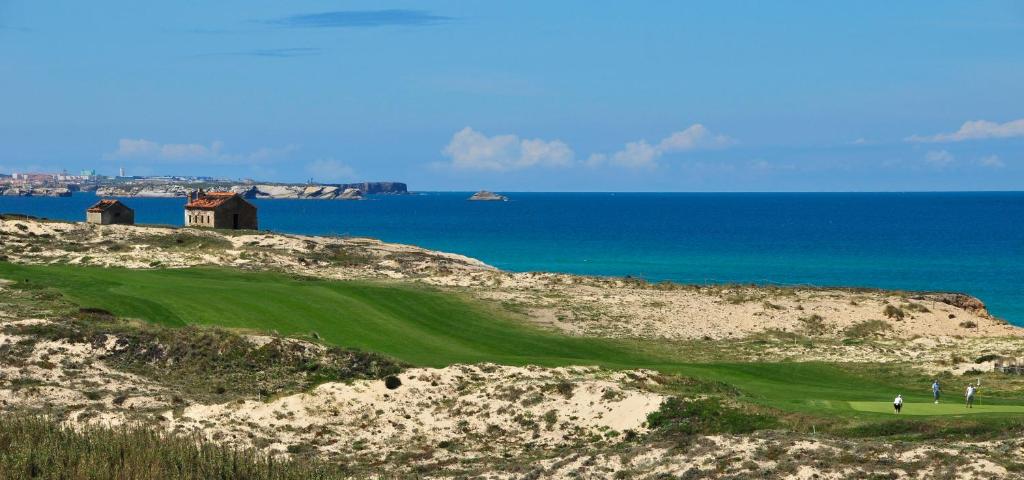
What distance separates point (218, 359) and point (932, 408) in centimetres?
2698

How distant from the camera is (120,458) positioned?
2956cm

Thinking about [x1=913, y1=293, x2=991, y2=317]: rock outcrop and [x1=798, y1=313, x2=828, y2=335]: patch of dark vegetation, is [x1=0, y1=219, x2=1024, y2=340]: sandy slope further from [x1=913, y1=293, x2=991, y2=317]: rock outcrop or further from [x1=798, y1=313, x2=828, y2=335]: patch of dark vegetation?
[x1=913, y1=293, x2=991, y2=317]: rock outcrop

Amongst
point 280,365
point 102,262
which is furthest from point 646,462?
point 102,262

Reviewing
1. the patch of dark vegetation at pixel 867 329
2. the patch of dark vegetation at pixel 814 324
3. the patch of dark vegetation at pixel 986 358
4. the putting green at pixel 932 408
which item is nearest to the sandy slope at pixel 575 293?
the patch of dark vegetation at pixel 814 324

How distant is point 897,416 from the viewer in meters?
37.4

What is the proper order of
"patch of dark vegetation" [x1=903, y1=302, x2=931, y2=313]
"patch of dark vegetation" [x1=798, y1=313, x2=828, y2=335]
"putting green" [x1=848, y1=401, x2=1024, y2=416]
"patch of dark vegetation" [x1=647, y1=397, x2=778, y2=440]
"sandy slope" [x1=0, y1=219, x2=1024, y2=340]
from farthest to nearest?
"patch of dark vegetation" [x1=903, y1=302, x2=931, y2=313] → "sandy slope" [x1=0, y1=219, x2=1024, y2=340] → "patch of dark vegetation" [x1=798, y1=313, x2=828, y2=335] → "putting green" [x1=848, y1=401, x2=1024, y2=416] → "patch of dark vegetation" [x1=647, y1=397, x2=778, y2=440]

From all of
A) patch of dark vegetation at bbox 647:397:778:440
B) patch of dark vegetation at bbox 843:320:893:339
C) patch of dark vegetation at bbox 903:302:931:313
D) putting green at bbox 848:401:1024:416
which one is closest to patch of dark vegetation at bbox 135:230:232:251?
patch of dark vegetation at bbox 843:320:893:339

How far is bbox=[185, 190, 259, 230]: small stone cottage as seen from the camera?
105 metres

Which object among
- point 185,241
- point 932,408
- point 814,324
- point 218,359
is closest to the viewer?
point 932,408

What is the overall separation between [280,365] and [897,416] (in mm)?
23289

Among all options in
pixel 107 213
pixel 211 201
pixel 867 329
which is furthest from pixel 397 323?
pixel 107 213

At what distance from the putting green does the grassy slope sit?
1371 mm

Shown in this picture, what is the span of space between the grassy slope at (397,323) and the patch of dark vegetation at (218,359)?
4113 mm

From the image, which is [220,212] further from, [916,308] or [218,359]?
[916,308]
